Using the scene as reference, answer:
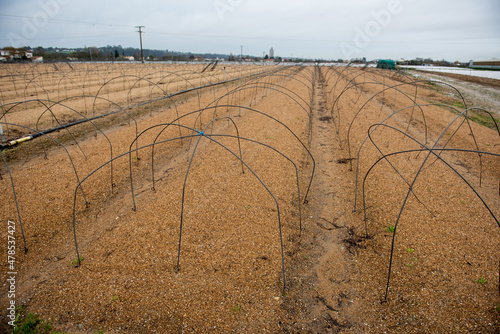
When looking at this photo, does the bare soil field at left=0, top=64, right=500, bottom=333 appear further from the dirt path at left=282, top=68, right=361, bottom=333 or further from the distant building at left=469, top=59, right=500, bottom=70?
the distant building at left=469, top=59, right=500, bottom=70

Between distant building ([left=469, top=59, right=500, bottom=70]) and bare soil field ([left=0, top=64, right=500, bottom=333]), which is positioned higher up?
distant building ([left=469, top=59, right=500, bottom=70])

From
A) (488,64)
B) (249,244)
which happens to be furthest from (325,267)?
(488,64)

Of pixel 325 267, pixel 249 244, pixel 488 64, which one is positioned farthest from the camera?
pixel 488 64

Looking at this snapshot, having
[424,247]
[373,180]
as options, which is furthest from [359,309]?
[373,180]

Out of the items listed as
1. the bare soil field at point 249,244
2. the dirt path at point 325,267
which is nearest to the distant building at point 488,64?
the bare soil field at point 249,244

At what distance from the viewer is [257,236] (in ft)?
21.9

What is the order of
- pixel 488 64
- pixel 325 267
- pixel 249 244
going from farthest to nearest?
pixel 488 64
pixel 249 244
pixel 325 267

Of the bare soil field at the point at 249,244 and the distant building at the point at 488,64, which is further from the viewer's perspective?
the distant building at the point at 488,64

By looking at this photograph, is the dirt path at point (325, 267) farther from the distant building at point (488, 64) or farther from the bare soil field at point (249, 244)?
the distant building at point (488, 64)

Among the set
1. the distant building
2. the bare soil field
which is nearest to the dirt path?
the bare soil field

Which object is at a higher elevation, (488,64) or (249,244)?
(488,64)

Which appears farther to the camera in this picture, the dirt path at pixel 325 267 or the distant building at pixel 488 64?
the distant building at pixel 488 64

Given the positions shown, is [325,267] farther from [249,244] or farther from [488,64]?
[488,64]

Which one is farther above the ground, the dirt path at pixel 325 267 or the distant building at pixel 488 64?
the distant building at pixel 488 64
